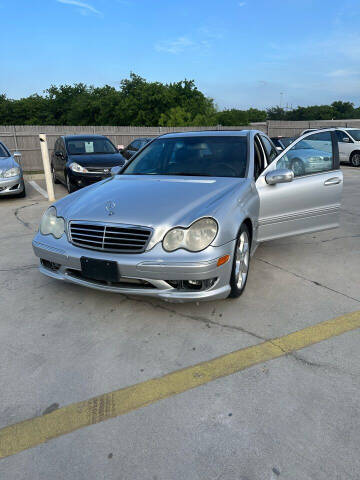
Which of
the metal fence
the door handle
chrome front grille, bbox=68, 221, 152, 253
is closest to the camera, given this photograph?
chrome front grille, bbox=68, 221, 152, 253

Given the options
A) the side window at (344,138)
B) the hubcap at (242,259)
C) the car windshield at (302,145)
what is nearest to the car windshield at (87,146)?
the car windshield at (302,145)

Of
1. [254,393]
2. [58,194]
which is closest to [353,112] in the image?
[58,194]

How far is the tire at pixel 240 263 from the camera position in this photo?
10.6ft

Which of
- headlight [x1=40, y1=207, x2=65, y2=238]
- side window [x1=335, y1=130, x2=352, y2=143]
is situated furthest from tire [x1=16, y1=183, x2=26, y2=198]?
side window [x1=335, y1=130, x2=352, y2=143]

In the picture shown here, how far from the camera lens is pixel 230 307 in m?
3.29

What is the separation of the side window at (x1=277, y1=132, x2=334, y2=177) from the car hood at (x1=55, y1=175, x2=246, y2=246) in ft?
3.48

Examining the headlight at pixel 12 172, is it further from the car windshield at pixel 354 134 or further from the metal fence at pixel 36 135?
the car windshield at pixel 354 134

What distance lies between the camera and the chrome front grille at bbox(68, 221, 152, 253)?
2.89 meters

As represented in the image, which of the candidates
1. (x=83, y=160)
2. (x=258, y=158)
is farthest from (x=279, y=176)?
(x=83, y=160)

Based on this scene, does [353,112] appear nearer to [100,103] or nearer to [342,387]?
[100,103]

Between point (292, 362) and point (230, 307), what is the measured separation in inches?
34.1

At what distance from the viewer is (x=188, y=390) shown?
2.25 metres

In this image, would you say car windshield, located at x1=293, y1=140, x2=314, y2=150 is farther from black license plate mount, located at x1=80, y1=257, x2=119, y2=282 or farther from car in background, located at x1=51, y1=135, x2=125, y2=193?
car in background, located at x1=51, y1=135, x2=125, y2=193

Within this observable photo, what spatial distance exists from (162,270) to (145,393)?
893 mm
